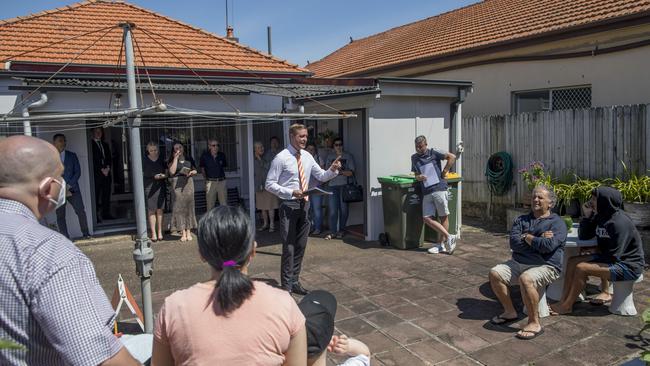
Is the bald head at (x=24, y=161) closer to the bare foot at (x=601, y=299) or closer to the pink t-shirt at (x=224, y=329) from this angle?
the pink t-shirt at (x=224, y=329)

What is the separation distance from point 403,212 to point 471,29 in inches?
314

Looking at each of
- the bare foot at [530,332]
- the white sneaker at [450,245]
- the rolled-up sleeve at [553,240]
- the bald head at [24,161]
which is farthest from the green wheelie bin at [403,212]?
the bald head at [24,161]

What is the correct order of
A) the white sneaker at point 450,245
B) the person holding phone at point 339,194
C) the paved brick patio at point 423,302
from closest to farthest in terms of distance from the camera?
the paved brick patio at point 423,302 → the white sneaker at point 450,245 → the person holding phone at point 339,194

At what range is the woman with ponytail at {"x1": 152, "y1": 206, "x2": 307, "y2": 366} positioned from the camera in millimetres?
1796

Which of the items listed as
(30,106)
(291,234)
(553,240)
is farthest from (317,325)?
(30,106)

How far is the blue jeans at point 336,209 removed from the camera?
28.6 ft

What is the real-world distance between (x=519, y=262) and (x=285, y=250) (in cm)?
241

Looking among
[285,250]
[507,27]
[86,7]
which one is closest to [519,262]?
[285,250]

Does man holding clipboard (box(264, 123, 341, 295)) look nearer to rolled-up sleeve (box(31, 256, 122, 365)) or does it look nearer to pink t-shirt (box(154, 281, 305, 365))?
pink t-shirt (box(154, 281, 305, 365))

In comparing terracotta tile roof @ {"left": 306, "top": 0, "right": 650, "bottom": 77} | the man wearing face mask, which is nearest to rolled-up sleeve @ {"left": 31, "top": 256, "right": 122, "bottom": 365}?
the man wearing face mask

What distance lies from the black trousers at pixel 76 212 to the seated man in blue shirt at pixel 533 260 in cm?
682

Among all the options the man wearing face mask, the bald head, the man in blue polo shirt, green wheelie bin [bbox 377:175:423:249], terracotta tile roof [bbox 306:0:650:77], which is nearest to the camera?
the man wearing face mask

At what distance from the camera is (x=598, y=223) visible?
4.91 m

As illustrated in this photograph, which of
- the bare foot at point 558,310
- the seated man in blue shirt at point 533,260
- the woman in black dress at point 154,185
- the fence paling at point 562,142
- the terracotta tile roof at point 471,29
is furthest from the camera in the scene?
the terracotta tile roof at point 471,29
